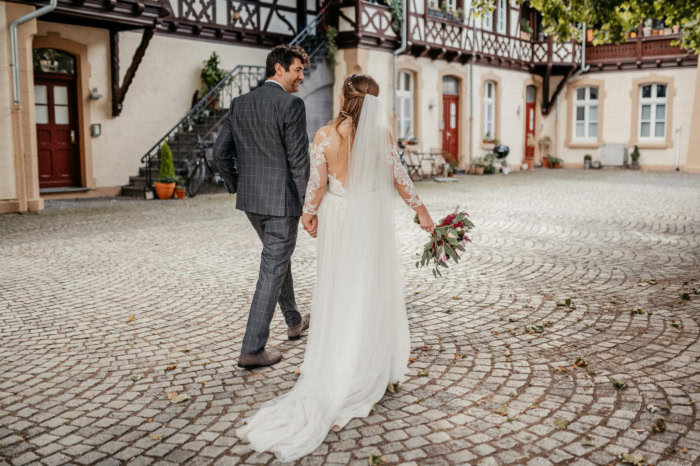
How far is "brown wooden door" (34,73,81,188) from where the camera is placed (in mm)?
14141

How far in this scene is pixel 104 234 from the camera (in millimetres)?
9328

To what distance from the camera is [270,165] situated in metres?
3.87

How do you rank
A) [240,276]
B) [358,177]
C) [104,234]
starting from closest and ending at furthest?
[358,177]
[240,276]
[104,234]

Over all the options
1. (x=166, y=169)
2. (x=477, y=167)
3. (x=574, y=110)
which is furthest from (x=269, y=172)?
(x=574, y=110)

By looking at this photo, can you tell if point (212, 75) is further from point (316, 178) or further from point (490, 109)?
point (316, 178)

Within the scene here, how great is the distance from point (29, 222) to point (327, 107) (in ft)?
32.4

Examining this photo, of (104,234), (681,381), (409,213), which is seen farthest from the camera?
(409,213)

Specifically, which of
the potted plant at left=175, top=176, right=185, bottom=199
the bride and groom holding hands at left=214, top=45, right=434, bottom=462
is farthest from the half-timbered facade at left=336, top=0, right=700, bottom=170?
the bride and groom holding hands at left=214, top=45, right=434, bottom=462

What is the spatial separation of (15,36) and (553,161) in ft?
66.3

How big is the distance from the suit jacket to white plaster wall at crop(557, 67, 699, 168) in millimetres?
23619

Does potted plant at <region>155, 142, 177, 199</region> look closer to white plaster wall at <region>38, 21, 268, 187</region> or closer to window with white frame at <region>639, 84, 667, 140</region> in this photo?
white plaster wall at <region>38, 21, 268, 187</region>

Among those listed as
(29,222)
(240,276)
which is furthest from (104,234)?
(240,276)

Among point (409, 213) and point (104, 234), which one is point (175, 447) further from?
point (409, 213)

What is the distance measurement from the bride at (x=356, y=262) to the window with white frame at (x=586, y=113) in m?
24.9
